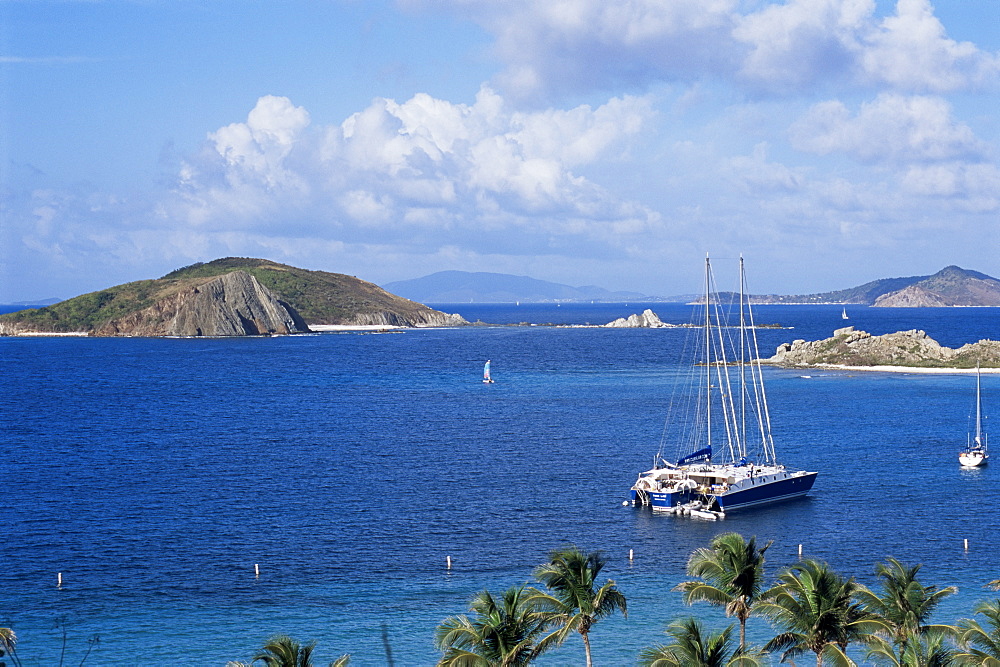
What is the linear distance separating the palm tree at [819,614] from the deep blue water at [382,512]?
505 inches

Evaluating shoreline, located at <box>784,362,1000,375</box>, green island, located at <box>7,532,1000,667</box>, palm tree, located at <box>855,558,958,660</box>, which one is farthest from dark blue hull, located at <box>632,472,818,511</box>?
shoreline, located at <box>784,362,1000,375</box>

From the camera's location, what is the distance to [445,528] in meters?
57.6

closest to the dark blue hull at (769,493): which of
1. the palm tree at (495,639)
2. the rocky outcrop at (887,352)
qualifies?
the palm tree at (495,639)

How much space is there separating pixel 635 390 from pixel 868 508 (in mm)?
68354

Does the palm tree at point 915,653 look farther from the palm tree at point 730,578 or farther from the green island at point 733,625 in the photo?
the palm tree at point 730,578

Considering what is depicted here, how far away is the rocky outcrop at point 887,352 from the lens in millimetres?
153750

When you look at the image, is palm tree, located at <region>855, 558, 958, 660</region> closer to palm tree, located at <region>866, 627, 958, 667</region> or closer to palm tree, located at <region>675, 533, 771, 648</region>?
palm tree, located at <region>866, 627, 958, 667</region>

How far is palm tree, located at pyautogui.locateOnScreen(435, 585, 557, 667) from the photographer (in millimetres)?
26109

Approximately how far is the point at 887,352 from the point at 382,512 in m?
123

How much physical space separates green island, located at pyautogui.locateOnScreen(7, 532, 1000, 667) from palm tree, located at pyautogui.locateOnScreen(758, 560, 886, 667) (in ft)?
0.09

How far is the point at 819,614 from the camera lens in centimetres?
2702

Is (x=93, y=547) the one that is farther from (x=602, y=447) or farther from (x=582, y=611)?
(x=602, y=447)

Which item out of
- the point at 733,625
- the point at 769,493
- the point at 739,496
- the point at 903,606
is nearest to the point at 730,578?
the point at 733,625

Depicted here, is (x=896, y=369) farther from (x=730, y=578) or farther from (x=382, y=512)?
(x=730, y=578)
